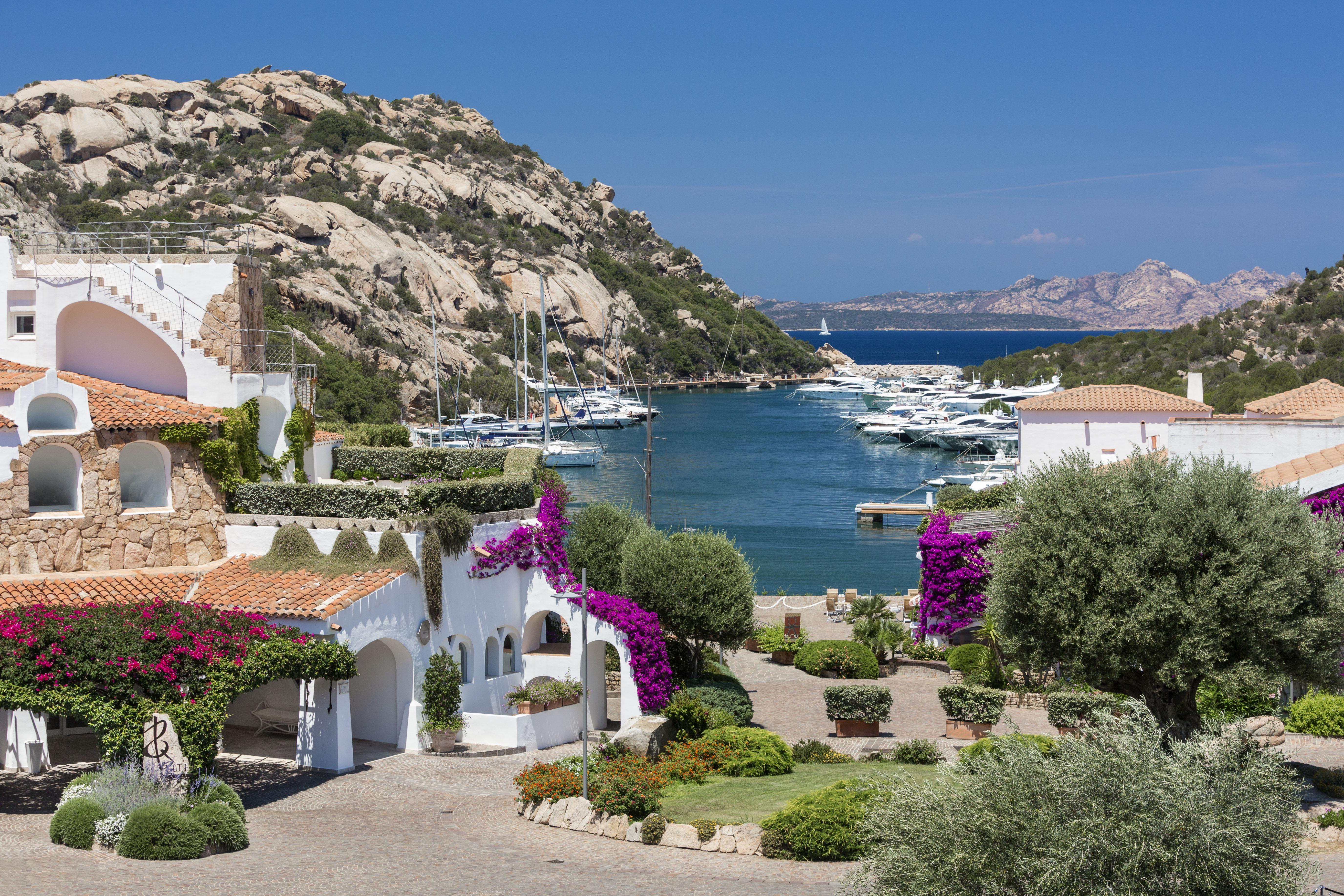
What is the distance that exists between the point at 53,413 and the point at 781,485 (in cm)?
7932

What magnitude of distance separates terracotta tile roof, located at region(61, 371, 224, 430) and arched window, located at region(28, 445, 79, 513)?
1.33 metres

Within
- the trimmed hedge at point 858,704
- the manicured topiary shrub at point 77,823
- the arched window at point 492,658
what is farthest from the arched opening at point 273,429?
the trimmed hedge at point 858,704

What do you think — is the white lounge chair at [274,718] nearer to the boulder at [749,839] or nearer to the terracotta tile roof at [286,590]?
the terracotta tile roof at [286,590]

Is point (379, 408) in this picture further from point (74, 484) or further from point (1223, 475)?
point (1223, 475)

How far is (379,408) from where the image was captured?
105688mm

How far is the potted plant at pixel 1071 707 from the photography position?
88.8 ft

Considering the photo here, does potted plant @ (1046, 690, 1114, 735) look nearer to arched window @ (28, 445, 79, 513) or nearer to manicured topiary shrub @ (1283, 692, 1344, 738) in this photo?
manicured topiary shrub @ (1283, 692, 1344, 738)

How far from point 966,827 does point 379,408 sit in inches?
3812

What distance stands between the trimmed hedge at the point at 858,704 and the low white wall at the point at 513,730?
6.07m

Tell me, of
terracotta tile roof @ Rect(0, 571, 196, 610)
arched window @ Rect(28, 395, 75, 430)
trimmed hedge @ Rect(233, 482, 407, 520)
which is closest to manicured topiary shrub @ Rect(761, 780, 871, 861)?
trimmed hedge @ Rect(233, 482, 407, 520)

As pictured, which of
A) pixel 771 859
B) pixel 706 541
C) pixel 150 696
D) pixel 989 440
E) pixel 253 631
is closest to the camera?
pixel 771 859

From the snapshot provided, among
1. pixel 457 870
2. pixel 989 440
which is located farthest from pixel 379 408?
pixel 457 870

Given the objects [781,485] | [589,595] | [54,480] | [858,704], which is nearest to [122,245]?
[54,480]

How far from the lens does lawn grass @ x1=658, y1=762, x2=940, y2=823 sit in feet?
71.3
